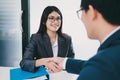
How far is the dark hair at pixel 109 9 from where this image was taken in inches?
32.7

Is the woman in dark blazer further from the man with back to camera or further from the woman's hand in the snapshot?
the man with back to camera

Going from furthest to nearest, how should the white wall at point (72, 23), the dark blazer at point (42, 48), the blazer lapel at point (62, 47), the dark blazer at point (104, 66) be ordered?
the white wall at point (72, 23), the blazer lapel at point (62, 47), the dark blazer at point (42, 48), the dark blazer at point (104, 66)

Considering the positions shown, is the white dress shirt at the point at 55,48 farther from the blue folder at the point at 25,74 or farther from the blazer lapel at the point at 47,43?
the blue folder at the point at 25,74

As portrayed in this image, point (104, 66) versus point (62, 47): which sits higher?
point (104, 66)

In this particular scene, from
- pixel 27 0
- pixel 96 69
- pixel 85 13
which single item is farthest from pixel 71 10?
pixel 96 69

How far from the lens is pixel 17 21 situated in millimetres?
3111

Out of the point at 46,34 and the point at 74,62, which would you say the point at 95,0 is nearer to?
the point at 74,62

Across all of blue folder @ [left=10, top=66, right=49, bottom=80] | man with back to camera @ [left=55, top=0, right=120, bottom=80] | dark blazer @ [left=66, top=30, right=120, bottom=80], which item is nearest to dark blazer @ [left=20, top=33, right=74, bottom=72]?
blue folder @ [left=10, top=66, right=49, bottom=80]

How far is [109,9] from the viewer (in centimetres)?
84

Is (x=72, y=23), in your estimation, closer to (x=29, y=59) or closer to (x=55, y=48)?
(x=55, y=48)

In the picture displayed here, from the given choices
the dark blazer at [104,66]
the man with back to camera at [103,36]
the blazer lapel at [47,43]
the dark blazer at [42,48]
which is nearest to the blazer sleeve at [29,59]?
the dark blazer at [42,48]

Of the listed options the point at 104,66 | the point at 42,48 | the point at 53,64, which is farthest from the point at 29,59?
the point at 104,66

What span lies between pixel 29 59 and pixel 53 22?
0.43 metres

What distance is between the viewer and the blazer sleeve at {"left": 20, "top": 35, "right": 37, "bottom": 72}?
1955mm
